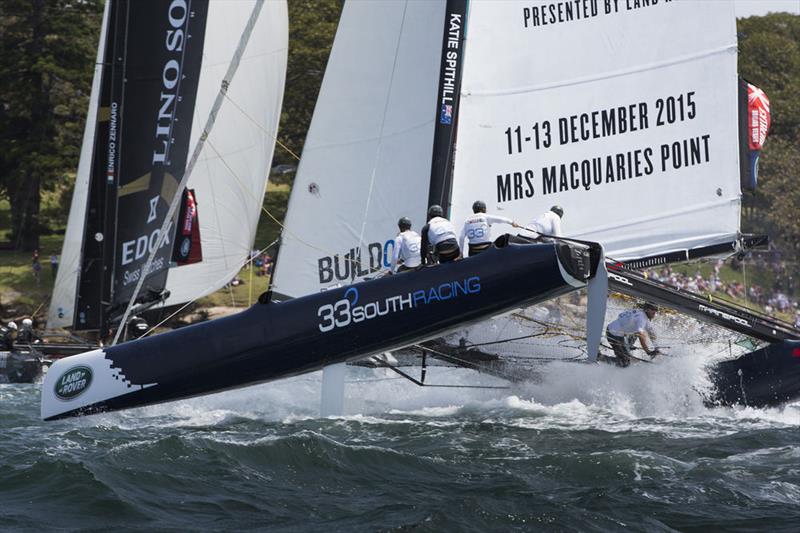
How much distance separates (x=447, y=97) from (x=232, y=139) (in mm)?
6016

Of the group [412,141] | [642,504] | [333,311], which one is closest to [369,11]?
[412,141]

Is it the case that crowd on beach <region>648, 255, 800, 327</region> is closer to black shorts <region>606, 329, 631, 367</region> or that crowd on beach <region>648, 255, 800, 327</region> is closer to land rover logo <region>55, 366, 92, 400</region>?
black shorts <region>606, 329, 631, 367</region>

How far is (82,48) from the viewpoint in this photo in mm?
35719

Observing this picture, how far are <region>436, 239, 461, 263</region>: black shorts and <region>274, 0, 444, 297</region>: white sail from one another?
11.6ft

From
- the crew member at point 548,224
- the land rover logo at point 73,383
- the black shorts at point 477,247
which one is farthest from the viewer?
the crew member at point 548,224

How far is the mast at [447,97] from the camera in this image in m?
17.9

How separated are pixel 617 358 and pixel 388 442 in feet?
13.5

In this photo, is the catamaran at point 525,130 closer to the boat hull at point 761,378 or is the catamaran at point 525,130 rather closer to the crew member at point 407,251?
the boat hull at point 761,378

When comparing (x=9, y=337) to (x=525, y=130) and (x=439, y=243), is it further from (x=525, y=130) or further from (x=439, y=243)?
(x=439, y=243)

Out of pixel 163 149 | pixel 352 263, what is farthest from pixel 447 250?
pixel 163 149

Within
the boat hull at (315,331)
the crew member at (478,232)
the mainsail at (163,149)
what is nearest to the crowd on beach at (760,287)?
the mainsail at (163,149)

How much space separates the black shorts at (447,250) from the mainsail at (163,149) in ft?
28.2

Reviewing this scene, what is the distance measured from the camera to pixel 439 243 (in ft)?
47.6

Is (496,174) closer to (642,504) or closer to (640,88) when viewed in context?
(640,88)
